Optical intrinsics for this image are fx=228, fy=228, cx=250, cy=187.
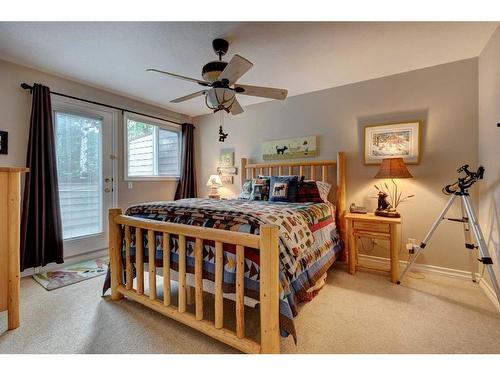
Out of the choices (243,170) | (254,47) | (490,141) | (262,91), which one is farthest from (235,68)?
(490,141)

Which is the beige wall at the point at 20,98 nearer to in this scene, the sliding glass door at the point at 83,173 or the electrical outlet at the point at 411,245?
the sliding glass door at the point at 83,173

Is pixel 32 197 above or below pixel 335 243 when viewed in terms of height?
above

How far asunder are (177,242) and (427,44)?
288cm

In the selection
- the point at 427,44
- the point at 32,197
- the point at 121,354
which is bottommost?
the point at 121,354

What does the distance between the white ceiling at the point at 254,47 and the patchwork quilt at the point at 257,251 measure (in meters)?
1.53

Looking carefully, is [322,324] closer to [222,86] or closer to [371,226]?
[371,226]

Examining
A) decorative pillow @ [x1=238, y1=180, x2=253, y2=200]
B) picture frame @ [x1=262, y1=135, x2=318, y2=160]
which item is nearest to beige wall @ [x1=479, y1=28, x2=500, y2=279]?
picture frame @ [x1=262, y1=135, x2=318, y2=160]

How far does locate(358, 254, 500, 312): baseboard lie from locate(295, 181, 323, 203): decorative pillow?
1.04 meters

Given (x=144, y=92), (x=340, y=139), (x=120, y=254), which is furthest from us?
(x=144, y=92)

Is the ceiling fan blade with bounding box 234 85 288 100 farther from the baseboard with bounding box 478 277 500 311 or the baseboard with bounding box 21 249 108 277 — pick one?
the baseboard with bounding box 21 249 108 277

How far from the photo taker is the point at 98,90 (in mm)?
3250

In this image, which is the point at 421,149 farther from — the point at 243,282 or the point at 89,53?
the point at 89,53
